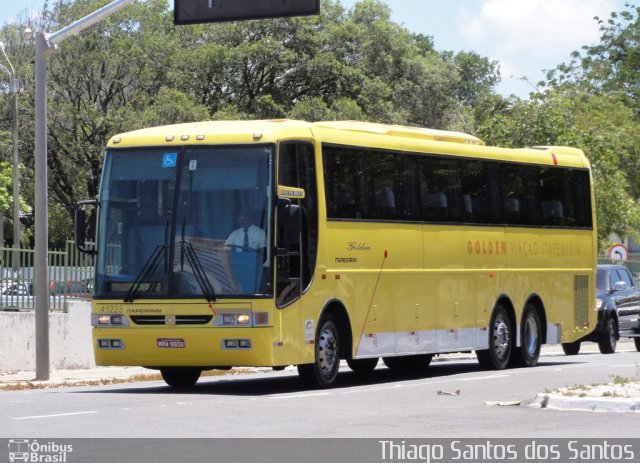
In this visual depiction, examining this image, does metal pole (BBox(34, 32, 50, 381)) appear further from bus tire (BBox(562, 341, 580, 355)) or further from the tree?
the tree

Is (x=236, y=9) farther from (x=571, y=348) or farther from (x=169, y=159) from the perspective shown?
(x=571, y=348)

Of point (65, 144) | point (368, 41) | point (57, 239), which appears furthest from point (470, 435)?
point (57, 239)

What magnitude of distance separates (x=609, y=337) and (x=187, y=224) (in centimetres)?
1639

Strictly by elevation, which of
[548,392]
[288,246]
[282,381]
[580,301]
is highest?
[288,246]

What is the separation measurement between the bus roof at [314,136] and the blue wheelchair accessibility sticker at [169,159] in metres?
0.15

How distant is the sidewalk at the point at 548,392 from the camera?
589 inches

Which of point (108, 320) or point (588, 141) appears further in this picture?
point (588, 141)

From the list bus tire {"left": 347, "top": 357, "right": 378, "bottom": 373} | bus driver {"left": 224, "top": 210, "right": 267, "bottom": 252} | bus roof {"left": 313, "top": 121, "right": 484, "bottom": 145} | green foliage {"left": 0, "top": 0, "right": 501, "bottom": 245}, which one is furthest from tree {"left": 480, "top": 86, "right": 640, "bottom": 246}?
bus driver {"left": 224, "top": 210, "right": 267, "bottom": 252}

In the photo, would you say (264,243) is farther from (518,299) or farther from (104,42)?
(104,42)

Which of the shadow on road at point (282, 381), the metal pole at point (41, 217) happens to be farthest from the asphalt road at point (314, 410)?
the metal pole at point (41, 217)

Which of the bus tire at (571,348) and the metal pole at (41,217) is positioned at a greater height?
the metal pole at (41,217)
